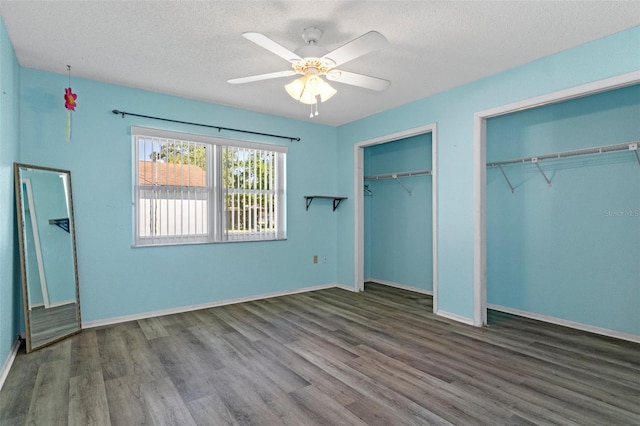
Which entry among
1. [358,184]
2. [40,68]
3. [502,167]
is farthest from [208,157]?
[502,167]

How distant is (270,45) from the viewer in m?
2.15

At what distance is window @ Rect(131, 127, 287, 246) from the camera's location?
12.9ft

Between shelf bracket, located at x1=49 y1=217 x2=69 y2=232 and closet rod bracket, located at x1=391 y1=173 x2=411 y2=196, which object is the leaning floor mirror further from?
closet rod bracket, located at x1=391 y1=173 x2=411 y2=196

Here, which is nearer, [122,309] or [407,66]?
[407,66]

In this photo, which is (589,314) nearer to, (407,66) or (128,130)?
(407,66)

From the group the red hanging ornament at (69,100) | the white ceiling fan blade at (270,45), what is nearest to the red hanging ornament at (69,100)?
the red hanging ornament at (69,100)

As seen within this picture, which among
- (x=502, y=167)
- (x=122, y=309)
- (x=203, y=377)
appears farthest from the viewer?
(x=502, y=167)

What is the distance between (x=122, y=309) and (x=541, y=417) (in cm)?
390

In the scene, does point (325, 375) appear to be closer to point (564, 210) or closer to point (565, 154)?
point (564, 210)

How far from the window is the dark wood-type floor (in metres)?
1.11

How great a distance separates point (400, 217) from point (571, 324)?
261 cm

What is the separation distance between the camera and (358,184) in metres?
5.25

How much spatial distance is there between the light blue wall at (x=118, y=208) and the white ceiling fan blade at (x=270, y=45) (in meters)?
2.35

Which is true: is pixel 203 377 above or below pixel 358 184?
below
